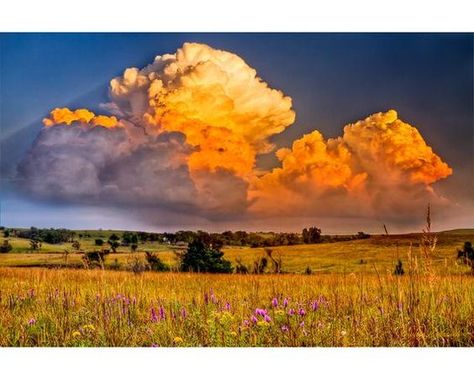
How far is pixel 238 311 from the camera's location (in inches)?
244

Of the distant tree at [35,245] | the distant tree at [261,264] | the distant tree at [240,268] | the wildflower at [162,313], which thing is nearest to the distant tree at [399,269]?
the distant tree at [261,264]

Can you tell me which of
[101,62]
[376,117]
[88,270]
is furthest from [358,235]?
[101,62]

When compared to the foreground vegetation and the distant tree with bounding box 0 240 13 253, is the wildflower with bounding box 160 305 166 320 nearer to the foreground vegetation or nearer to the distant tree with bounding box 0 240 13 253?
the foreground vegetation

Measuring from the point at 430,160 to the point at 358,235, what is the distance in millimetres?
1081

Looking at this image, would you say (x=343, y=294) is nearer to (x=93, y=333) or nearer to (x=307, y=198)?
(x=307, y=198)

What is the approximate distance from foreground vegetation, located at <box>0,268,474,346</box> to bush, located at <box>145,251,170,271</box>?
364 mm

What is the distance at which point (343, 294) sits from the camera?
21.6ft

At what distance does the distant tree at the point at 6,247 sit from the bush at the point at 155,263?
1429mm

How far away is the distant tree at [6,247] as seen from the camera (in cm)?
726

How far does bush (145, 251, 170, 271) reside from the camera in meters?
7.44

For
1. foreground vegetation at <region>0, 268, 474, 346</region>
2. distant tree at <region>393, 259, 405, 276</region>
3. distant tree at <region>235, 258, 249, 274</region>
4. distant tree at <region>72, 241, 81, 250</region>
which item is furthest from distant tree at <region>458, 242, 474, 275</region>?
distant tree at <region>72, 241, 81, 250</region>

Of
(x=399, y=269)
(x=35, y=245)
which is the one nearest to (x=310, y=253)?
(x=399, y=269)

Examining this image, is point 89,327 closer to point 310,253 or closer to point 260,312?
point 260,312

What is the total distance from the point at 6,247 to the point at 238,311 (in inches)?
108
